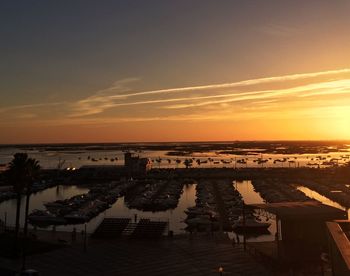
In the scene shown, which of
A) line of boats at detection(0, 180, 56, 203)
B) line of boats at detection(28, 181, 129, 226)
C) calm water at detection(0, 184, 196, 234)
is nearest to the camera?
calm water at detection(0, 184, 196, 234)

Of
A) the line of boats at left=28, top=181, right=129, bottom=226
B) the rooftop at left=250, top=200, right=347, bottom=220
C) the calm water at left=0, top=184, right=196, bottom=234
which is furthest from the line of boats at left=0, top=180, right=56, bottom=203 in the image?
the rooftop at left=250, top=200, right=347, bottom=220

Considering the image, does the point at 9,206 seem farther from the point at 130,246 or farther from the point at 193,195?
the point at 130,246

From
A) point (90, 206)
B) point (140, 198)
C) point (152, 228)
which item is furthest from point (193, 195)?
point (152, 228)

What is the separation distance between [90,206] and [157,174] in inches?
1955

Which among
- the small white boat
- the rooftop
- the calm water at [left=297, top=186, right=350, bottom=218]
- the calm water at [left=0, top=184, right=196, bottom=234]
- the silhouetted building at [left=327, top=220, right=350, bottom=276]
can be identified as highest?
the silhouetted building at [left=327, top=220, right=350, bottom=276]

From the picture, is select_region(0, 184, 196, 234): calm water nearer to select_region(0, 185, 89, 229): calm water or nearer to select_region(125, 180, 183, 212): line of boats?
select_region(0, 185, 89, 229): calm water

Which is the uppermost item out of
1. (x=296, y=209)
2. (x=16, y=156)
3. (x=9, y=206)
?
(x=16, y=156)

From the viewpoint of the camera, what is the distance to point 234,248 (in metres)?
28.9

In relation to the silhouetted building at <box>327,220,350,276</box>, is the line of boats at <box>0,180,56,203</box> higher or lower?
lower

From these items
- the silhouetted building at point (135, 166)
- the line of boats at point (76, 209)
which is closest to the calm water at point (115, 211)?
the line of boats at point (76, 209)

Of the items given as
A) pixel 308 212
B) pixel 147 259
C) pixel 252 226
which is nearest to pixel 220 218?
pixel 252 226

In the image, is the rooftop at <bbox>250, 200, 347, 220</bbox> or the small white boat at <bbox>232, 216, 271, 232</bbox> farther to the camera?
the small white boat at <bbox>232, 216, 271, 232</bbox>

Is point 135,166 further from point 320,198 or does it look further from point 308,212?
point 308,212

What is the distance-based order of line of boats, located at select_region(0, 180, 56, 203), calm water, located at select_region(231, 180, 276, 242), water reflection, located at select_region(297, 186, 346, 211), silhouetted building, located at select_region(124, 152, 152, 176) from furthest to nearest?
1. silhouetted building, located at select_region(124, 152, 152, 176)
2. line of boats, located at select_region(0, 180, 56, 203)
3. water reflection, located at select_region(297, 186, 346, 211)
4. calm water, located at select_region(231, 180, 276, 242)
